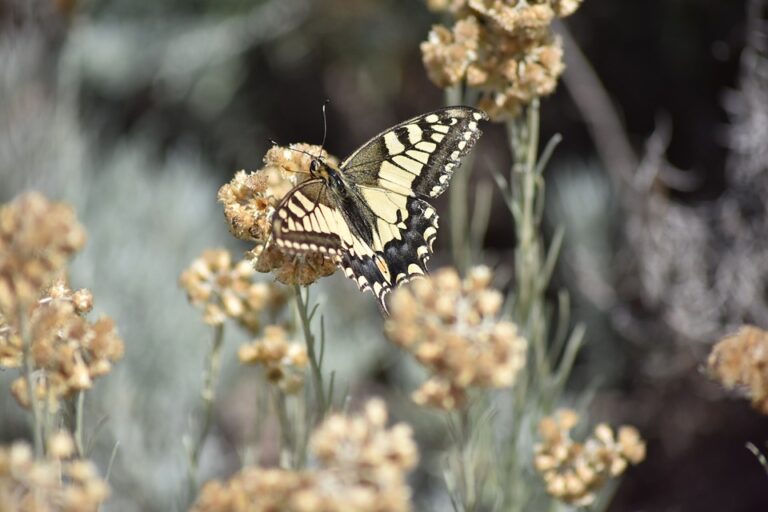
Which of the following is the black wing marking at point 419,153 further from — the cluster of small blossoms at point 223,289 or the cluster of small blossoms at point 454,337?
the cluster of small blossoms at point 454,337

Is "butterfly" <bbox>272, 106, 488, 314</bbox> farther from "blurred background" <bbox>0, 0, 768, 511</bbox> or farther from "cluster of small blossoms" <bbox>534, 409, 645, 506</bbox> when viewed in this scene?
"blurred background" <bbox>0, 0, 768, 511</bbox>

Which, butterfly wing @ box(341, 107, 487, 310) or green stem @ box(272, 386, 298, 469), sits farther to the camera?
butterfly wing @ box(341, 107, 487, 310)

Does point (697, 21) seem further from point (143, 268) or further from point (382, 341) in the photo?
point (143, 268)

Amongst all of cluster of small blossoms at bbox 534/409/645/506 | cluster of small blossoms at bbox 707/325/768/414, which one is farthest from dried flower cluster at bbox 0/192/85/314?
cluster of small blossoms at bbox 707/325/768/414

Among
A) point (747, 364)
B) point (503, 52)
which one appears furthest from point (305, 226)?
point (747, 364)

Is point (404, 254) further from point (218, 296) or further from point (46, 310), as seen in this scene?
point (46, 310)

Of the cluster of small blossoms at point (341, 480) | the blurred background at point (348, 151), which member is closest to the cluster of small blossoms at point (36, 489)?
the cluster of small blossoms at point (341, 480)
